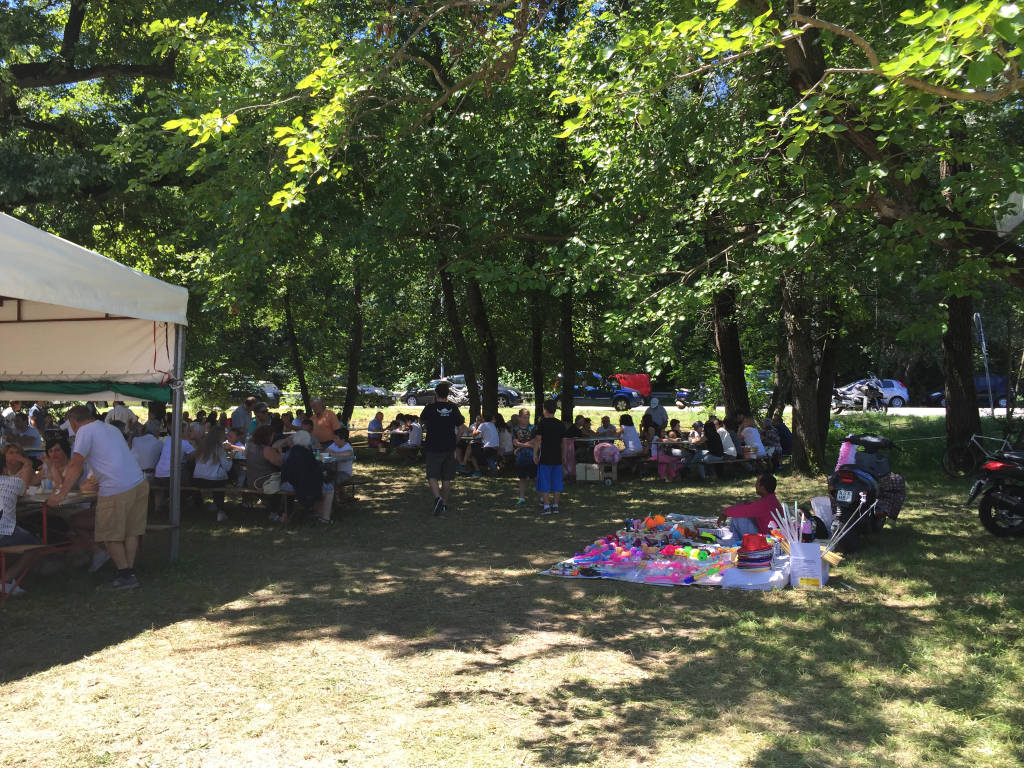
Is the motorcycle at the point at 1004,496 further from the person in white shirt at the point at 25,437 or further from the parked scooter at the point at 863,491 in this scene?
the person in white shirt at the point at 25,437

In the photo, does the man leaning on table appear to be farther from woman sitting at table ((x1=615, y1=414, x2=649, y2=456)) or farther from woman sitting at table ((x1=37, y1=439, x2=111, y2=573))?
woman sitting at table ((x1=615, y1=414, x2=649, y2=456))

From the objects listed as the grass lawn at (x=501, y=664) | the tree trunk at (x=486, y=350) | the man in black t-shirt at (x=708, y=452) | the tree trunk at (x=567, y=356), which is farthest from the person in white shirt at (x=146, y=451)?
the tree trunk at (x=567, y=356)

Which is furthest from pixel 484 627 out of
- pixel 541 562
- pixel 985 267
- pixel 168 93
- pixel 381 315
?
pixel 381 315

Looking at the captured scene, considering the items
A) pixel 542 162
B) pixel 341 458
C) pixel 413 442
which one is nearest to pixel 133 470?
pixel 341 458

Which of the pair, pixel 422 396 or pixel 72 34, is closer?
pixel 72 34

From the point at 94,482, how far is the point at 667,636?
4927mm

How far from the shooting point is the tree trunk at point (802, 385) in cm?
1362

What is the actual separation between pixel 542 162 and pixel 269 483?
22.6ft

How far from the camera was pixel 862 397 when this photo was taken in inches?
1358

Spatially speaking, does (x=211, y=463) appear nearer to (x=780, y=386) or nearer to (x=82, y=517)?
(x=82, y=517)

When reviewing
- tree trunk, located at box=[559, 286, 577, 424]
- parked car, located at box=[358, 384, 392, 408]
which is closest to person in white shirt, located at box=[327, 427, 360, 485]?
tree trunk, located at box=[559, 286, 577, 424]

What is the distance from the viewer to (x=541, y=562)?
27.2 ft

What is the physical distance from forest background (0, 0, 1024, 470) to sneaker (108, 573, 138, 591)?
12.7 ft

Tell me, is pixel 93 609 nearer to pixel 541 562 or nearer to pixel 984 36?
pixel 541 562
